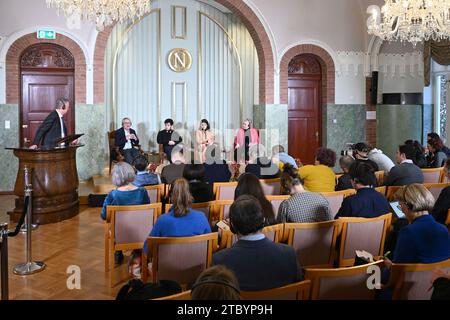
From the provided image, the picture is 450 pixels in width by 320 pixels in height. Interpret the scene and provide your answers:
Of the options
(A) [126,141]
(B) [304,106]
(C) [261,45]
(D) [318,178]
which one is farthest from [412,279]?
(B) [304,106]

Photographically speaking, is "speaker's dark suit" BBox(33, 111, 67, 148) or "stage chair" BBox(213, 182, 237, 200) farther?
"speaker's dark suit" BBox(33, 111, 67, 148)

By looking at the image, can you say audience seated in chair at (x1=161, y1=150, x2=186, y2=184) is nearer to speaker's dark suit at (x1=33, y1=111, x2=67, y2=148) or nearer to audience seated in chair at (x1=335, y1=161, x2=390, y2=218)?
speaker's dark suit at (x1=33, y1=111, x2=67, y2=148)

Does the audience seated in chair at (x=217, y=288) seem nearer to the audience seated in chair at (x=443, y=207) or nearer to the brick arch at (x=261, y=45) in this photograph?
the audience seated in chair at (x=443, y=207)

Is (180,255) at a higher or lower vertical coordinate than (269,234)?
lower

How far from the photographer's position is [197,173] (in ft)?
15.4

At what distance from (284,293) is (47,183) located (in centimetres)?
530

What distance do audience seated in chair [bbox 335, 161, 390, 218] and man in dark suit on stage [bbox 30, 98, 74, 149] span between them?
4.67m

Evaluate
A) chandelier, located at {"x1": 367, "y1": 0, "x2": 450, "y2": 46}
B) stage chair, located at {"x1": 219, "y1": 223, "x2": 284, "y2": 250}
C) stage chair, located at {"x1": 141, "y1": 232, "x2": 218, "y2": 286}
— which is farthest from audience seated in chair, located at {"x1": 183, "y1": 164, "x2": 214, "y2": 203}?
chandelier, located at {"x1": 367, "y1": 0, "x2": 450, "y2": 46}

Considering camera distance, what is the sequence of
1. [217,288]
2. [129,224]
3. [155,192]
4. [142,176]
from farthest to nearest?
[142,176], [155,192], [129,224], [217,288]

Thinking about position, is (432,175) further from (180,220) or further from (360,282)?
(360,282)

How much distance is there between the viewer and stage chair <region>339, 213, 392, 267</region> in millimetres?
3617

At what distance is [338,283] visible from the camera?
8.04ft

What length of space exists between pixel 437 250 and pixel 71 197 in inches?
227

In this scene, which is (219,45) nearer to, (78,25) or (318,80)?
(318,80)
